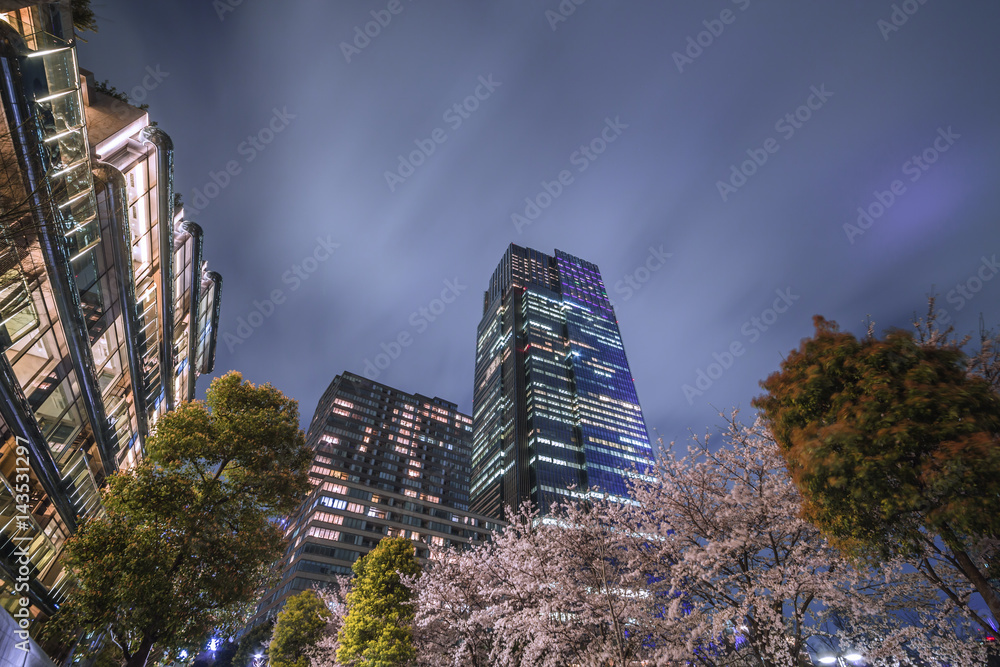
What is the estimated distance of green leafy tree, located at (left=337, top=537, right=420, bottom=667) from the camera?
15938 millimetres

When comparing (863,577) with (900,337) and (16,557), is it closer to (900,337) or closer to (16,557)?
(900,337)

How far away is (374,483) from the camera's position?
10788 centimetres

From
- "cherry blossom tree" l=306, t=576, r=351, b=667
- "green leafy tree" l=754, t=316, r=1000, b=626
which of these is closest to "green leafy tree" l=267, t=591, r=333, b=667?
"cherry blossom tree" l=306, t=576, r=351, b=667

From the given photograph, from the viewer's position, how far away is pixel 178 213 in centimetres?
2139

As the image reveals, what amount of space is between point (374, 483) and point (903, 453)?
116m

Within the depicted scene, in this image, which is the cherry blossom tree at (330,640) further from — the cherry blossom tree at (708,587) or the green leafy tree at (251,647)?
the green leafy tree at (251,647)

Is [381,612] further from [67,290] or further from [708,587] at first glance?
[67,290]

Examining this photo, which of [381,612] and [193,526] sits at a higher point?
[193,526]

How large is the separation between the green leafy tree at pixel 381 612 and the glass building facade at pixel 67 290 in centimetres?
1121

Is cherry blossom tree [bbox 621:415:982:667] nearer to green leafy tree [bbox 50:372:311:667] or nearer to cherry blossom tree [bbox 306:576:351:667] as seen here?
green leafy tree [bbox 50:372:311:667]

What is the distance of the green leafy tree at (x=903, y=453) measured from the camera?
6438 millimetres

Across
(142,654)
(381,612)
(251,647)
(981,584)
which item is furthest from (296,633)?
(981,584)

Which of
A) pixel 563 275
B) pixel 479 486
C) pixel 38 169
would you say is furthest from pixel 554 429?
pixel 38 169

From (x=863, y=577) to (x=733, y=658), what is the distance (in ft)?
12.0
